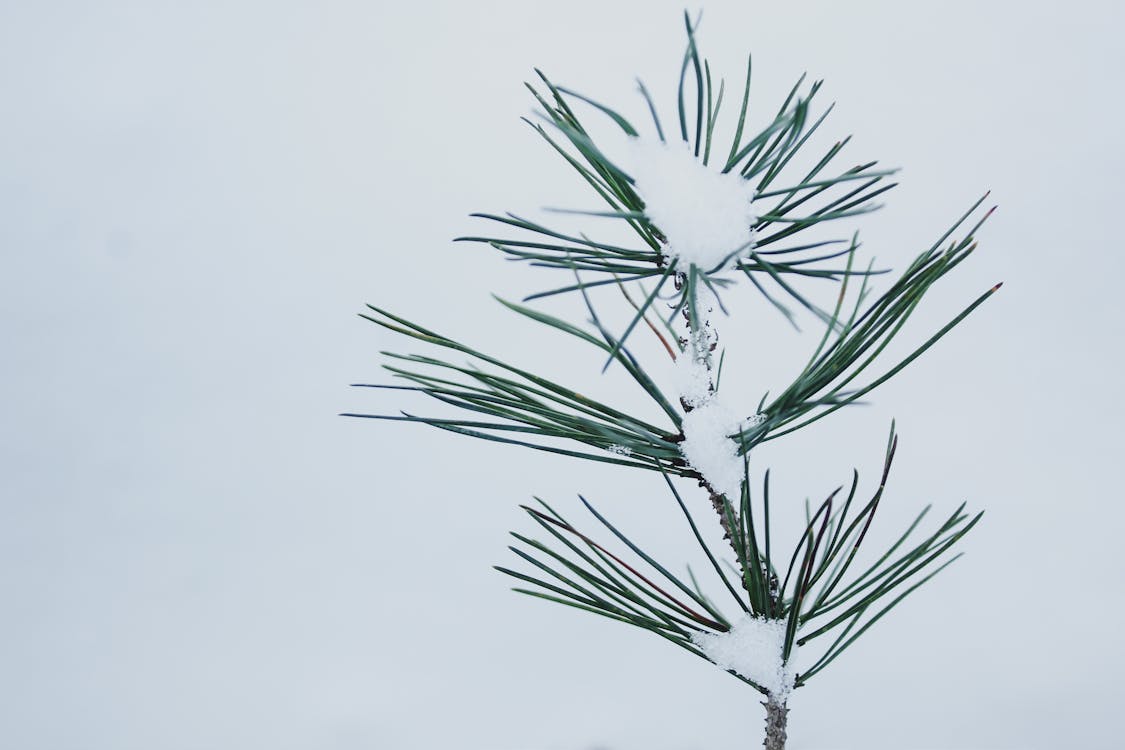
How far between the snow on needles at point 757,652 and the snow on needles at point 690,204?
19 centimetres

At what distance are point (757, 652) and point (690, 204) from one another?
23 centimetres

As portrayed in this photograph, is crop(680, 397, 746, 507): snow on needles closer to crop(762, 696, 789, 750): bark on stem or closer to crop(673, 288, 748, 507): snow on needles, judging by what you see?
crop(673, 288, 748, 507): snow on needles

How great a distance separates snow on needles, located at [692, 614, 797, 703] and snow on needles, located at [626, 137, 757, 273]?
0.63ft

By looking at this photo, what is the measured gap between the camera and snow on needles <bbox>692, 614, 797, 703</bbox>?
0.58 meters

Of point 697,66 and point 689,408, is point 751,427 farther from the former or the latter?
point 697,66

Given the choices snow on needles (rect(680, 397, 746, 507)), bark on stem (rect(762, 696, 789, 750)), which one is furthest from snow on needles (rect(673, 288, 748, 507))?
bark on stem (rect(762, 696, 789, 750))

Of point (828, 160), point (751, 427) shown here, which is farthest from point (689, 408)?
point (828, 160)

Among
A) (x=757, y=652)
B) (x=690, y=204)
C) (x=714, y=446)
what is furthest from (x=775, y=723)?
(x=690, y=204)

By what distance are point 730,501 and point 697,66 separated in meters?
0.22

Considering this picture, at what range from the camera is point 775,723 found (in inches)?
23.3

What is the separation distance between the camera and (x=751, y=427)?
1.81ft

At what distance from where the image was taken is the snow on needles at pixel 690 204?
1.71ft

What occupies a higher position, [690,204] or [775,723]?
[690,204]

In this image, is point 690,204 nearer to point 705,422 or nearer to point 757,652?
point 705,422
